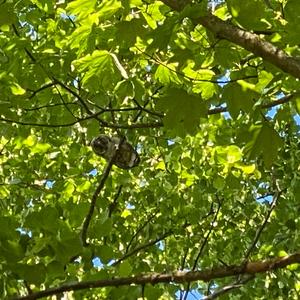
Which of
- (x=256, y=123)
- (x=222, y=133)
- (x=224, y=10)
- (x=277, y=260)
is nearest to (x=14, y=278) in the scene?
(x=277, y=260)

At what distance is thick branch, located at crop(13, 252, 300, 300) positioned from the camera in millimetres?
2303

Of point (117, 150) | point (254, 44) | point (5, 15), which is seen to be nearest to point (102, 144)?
point (117, 150)

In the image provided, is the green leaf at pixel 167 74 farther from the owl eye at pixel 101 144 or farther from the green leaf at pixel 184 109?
the owl eye at pixel 101 144

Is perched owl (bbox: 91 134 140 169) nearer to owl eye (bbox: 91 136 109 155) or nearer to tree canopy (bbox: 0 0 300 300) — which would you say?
owl eye (bbox: 91 136 109 155)

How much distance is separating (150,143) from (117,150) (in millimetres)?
1653

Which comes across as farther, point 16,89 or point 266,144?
point 16,89

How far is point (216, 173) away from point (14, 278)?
3.39m

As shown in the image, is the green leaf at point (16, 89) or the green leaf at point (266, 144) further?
the green leaf at point (16, 89)

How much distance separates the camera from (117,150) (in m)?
4.91

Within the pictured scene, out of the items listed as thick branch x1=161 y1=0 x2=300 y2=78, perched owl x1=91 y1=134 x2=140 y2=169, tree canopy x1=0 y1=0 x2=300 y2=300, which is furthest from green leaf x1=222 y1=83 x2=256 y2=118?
perched owl x1=91 y1=134 x2=140 y2=169

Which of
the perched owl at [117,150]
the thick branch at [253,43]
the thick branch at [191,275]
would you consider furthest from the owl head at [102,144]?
the thick branch at [253,43]

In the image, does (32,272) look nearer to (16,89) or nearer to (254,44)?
(254,44)

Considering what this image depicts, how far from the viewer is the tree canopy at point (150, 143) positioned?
94.7 inches

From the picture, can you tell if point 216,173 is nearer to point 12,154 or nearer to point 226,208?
point 226,208
